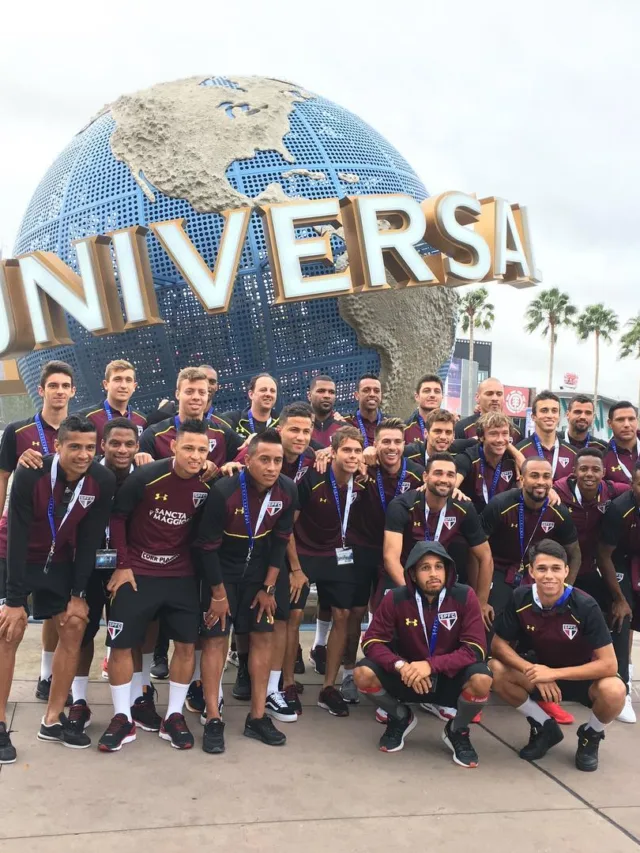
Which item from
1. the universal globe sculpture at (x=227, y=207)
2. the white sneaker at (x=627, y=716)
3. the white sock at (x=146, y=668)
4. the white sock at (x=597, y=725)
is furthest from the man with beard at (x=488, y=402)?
the white sock at (x=146, y=668)

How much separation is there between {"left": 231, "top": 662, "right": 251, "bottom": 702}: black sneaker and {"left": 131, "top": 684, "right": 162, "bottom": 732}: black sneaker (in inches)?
23.9

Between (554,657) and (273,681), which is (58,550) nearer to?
(273,681)

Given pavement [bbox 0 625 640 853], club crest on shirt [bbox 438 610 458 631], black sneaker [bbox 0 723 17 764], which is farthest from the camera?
club crest on shirt [bbox 438 610 458 631]

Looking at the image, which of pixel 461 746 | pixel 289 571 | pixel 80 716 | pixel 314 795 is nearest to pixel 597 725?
pixel 461 746

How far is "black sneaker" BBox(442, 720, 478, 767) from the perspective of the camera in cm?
423

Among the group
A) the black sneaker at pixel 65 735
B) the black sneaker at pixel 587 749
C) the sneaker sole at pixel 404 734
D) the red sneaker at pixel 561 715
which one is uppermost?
the black sneaker at pixel 65 735

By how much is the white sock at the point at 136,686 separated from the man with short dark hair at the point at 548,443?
3.07 meters

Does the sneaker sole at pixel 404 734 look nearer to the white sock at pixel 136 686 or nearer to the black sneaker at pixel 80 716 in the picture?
the white sock at pixel 136 686

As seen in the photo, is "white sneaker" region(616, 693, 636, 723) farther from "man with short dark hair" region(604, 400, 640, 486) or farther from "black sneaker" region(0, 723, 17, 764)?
"black sneaker" region(0, 723, 17, 764)

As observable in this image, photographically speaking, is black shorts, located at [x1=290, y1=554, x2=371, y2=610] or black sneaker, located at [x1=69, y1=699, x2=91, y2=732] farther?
black shorts, located at [x1=290, y1=554, x2=371, y2=610]

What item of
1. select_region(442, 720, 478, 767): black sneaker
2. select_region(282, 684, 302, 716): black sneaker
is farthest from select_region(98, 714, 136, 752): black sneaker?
select_region(442, 720, 478, 767): black sneaker

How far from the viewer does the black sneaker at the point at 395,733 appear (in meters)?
4.41

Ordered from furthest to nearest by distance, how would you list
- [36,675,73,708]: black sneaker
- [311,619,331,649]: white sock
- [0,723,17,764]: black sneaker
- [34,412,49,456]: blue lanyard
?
[311,619,331,649]: white sock < [36,675,73,708]: black sneaker < [34,412,49,456]: blue lanyard < [0,723,17,764]: black sneaker

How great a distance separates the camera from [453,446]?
5832 millimetres
